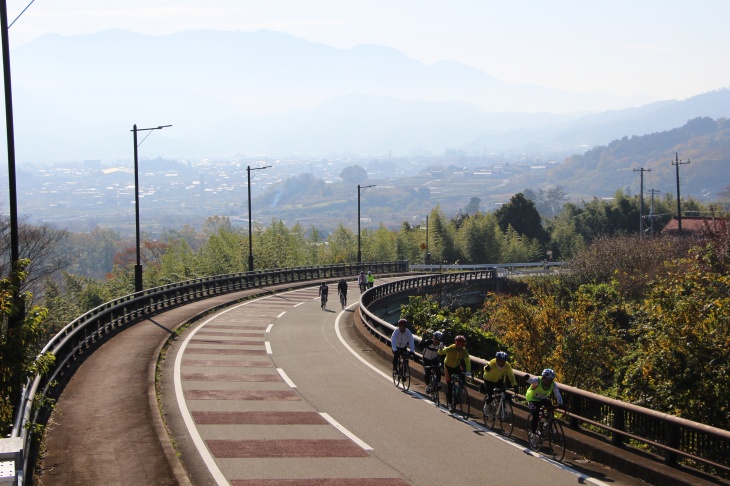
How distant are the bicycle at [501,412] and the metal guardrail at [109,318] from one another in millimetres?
8084

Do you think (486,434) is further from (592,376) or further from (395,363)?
(592,376)

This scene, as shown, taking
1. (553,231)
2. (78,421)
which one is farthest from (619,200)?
(78,421)

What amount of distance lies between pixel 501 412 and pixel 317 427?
3.56 metres

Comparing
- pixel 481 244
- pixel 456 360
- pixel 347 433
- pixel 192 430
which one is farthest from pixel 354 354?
pixel 481 244

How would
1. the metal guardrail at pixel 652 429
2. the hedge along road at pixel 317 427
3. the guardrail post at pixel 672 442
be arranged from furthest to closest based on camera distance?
the hedge along road at pixel 317 427 < the guardrail post at pixel 672 442 < the metal guardrail at pixel 652 429

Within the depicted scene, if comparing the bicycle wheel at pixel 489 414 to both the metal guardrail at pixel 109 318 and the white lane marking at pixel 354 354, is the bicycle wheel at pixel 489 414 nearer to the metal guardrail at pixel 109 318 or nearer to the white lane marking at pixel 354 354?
the white lane marking at pixel 354 354

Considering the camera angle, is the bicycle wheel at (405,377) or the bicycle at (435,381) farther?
the bicycle wheel at (405,377)

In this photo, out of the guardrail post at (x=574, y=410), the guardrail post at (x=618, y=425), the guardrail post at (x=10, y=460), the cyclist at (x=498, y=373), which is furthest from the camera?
the cyclist at (x=498, y=373)

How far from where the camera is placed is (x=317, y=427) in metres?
16.0

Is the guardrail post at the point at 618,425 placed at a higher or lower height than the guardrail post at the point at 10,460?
lower

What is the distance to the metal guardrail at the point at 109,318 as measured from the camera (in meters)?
11.8

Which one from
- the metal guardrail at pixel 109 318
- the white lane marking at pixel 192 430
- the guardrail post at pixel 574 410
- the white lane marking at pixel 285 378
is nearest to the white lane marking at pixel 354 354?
the white lane marking at pixel 285 378

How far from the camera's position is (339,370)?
23078mm

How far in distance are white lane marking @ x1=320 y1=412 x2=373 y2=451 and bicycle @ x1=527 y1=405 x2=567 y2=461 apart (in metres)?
2.84
